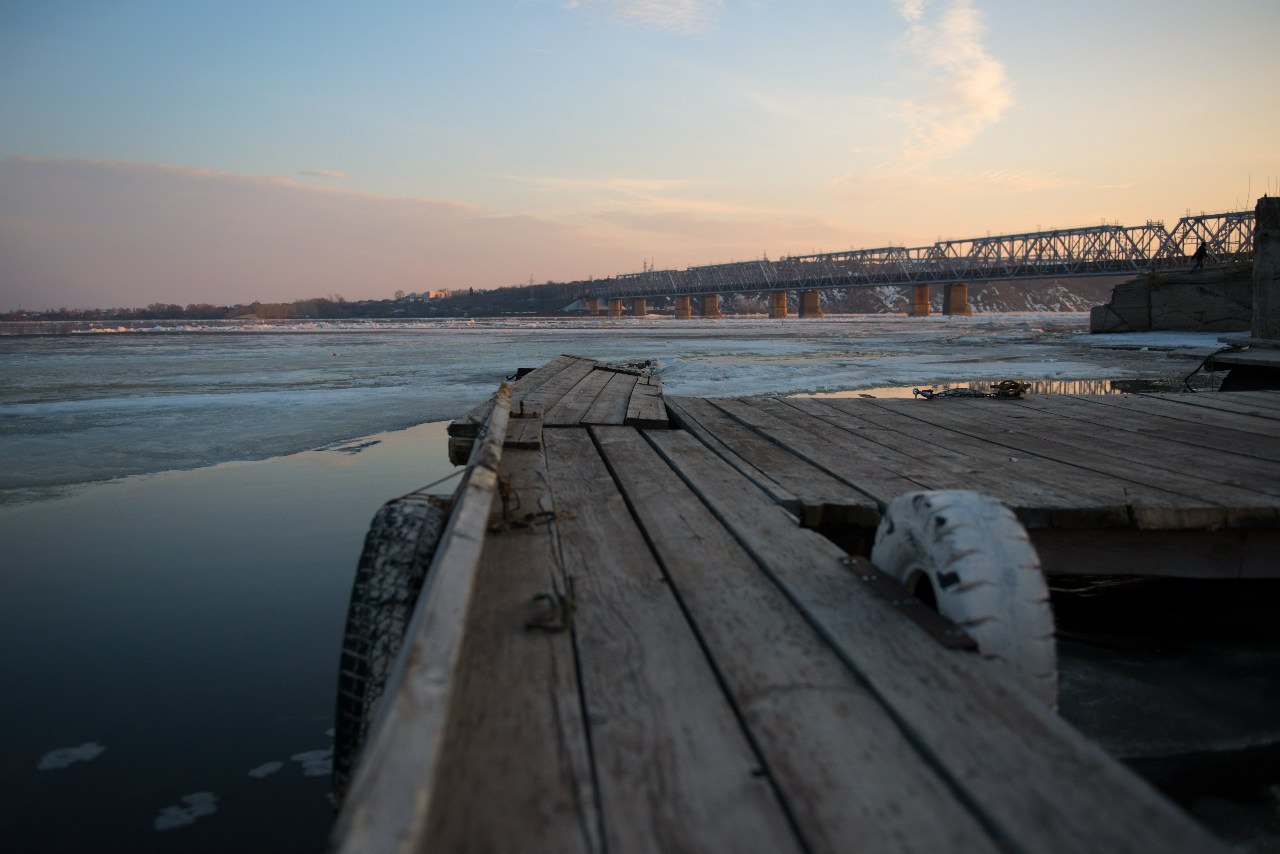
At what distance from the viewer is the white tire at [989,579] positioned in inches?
80.2

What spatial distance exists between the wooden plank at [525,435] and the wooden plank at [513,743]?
93.2 inches

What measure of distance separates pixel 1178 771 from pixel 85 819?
335cm

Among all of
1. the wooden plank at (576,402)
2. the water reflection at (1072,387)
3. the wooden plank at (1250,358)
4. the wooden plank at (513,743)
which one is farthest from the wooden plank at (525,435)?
the wooden plank at (1250,358)

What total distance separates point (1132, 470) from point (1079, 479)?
16.5 inches

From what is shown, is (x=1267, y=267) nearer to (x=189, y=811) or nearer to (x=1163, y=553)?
(x=1163, y=553)

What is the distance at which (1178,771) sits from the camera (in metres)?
2.64

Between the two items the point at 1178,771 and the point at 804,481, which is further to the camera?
the point at 804,481

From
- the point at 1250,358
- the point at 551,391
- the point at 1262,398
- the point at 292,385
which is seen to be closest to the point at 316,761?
the point at 551,391

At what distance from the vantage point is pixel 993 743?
151 centimetres

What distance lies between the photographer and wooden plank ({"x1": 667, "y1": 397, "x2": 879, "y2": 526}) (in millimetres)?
3408

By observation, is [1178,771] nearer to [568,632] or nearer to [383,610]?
[568,632]

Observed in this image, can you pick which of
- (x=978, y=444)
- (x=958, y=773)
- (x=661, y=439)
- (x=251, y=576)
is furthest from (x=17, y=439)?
(x=958, y=773)

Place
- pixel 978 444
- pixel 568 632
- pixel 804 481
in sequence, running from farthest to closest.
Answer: pixel 978 444 → pixel 804 481 → pixel 568 632

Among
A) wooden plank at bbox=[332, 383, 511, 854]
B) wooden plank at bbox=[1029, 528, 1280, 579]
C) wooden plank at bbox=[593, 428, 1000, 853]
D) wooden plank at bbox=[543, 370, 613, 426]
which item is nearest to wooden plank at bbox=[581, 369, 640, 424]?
wooden plank at bbox=[543, 370, 613, 426]
